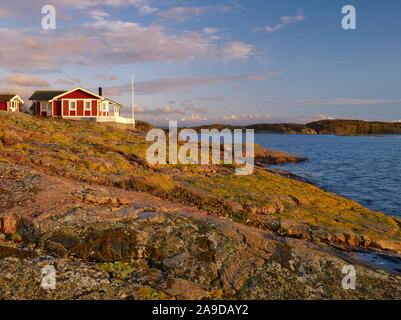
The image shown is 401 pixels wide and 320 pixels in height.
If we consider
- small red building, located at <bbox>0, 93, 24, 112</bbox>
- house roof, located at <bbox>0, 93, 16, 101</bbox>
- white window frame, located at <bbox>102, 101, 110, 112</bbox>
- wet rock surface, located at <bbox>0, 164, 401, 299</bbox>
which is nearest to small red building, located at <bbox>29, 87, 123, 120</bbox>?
white window frame, located at <bbox>102, 101, 110, 112</bbox>

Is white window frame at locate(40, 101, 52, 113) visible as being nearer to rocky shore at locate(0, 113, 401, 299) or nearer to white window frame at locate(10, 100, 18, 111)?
white window frame at locate(10, 100, 18, 111)

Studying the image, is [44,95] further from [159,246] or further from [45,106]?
[159,246]

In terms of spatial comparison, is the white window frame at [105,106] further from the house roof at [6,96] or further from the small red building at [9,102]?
the house roof at [6,96]

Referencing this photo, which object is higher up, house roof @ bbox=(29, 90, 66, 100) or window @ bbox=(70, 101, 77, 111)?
house roof @ bbox=(29, 90, 66, 100)

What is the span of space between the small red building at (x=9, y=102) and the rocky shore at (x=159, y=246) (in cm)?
5490

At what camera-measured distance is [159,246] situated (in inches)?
275

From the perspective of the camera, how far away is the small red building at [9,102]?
5628cm

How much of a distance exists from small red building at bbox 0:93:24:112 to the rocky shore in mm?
54902

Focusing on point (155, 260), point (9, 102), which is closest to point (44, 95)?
point (9, 102)

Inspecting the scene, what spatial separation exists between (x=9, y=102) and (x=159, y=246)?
213 ft

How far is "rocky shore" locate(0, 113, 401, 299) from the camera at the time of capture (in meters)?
5.59
